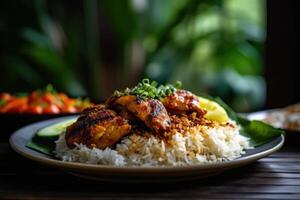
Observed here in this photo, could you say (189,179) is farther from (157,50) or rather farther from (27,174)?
(157,50)

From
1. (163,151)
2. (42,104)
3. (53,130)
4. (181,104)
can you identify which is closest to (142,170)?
(163,151)

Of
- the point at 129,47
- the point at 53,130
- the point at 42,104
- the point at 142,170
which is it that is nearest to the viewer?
the point at 142,170

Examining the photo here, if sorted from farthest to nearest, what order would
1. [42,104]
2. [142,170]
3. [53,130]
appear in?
[42,104] → [53,130] → [142,170]

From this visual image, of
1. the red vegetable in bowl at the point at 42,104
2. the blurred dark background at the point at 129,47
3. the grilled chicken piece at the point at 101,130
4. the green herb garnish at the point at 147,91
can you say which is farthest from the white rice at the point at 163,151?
the blurred dark background at the point at 129,47

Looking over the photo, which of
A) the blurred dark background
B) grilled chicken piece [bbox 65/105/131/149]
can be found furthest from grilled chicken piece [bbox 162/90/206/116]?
the blurred dark background

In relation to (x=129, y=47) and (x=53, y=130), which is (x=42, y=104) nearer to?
(x=53, y=130)

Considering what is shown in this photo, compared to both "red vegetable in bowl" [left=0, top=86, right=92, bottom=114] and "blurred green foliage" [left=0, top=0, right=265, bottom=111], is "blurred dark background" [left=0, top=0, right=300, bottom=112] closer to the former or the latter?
"blurred green foliage" [left=0, top=0, right=265, bottom=111]
